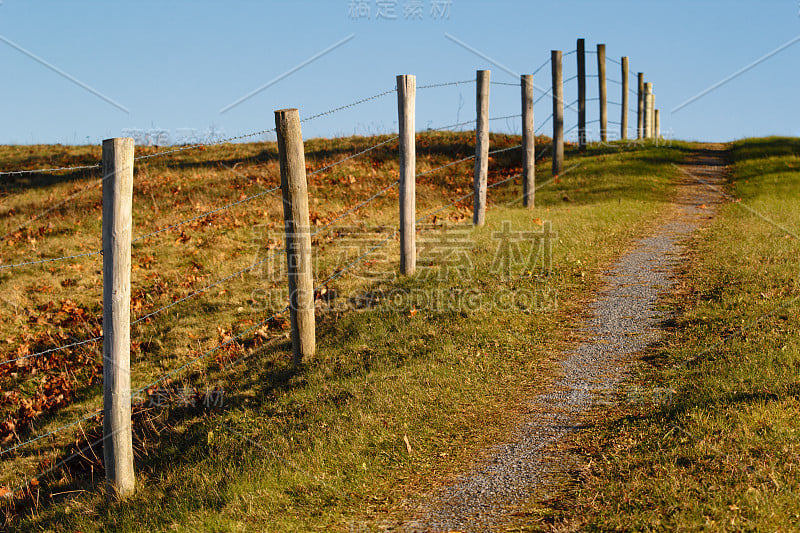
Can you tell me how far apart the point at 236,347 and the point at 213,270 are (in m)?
3.64

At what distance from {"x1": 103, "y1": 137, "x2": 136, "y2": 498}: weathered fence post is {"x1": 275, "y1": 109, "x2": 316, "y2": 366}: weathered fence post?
75.7 inches

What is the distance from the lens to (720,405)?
5734 millimetres

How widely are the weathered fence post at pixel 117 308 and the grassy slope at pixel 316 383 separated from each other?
0.38m

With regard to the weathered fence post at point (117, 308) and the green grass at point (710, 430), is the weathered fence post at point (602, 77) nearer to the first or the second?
the green grass at point (710, 430)

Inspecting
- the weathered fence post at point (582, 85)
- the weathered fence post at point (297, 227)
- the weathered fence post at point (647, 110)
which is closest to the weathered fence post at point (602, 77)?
the weathered fence post at point (582, 85)

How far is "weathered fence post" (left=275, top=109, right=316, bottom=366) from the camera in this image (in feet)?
24.4

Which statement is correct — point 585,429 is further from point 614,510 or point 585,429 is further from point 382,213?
point 382,213

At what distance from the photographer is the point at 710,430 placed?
5.32m

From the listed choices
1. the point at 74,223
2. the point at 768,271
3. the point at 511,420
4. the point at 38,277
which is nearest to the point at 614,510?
the point at 511,420

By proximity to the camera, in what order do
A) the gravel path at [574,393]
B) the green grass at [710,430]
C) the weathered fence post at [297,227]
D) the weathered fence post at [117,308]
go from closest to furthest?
the green grass at [710,430]
the gravel path at [574,393]
the weathered fence post at [117,308]
the weathered fence post at [297,227]

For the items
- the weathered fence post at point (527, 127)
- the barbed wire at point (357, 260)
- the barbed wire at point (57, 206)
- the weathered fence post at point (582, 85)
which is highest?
the weathered fence post at point (582, 85)

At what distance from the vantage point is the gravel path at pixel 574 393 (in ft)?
15.6

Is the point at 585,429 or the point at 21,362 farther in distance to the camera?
the point at 21,362

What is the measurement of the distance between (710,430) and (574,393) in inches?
54.7
